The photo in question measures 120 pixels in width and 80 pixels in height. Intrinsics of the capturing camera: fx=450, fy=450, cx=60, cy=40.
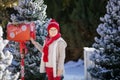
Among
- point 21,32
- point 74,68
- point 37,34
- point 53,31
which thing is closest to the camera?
point 53,31

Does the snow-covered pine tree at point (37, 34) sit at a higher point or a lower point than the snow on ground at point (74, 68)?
higher

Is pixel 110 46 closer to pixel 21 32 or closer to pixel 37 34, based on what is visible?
pixel 37 34

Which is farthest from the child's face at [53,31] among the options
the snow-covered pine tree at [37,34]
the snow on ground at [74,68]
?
the snow on ground at [74,68]

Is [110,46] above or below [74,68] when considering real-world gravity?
above

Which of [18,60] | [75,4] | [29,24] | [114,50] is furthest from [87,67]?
[75,4]

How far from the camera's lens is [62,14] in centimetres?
1573

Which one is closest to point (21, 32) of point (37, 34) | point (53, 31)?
point (53, 31)

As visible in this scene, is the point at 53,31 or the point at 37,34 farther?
the point at 37,34

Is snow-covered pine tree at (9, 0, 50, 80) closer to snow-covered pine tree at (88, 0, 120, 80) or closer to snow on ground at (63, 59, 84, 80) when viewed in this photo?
snow-covered pine tree at (88, 0, 120, 80)

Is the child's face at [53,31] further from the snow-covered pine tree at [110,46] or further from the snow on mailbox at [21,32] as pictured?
the snow-covered pine tree at [110,46]

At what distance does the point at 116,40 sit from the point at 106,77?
0.93 metres

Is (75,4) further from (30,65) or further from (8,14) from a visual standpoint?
(30,65)

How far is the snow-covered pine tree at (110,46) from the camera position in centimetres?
1042

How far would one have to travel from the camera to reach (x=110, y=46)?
10.5 meters
